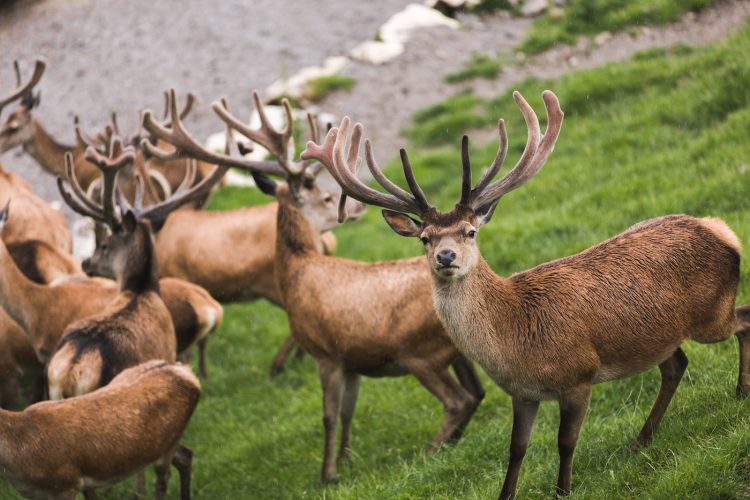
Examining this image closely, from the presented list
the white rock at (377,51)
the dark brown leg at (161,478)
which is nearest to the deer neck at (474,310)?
the dark brown leg at (161,478)

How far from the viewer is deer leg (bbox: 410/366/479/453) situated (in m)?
6.96

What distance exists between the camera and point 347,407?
769cm

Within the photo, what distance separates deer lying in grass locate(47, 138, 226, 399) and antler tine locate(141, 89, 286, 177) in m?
0.32

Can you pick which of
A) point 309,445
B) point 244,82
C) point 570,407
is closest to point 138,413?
point 309,445

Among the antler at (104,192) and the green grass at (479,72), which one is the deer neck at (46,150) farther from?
the green grass at (479,72)

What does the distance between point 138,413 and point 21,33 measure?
495 inches

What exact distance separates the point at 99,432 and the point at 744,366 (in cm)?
355

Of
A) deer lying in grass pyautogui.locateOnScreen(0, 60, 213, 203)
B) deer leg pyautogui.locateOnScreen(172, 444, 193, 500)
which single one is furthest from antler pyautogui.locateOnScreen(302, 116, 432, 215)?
deer lying in grass pyautogui.locateOnScreen(0, 60, 213, 203)

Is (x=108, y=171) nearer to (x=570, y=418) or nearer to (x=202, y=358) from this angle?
(x=202, y=358)

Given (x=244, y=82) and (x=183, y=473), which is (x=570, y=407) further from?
(x=244, y=82)

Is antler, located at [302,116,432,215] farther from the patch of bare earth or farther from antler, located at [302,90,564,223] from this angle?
the patch of bare earth

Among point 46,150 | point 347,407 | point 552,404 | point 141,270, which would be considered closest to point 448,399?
point 552,404

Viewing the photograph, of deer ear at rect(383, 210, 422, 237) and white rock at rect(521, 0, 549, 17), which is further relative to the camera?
white rock at rect(521, 0, 549, 17)

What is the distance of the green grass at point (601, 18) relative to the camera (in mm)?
14484
